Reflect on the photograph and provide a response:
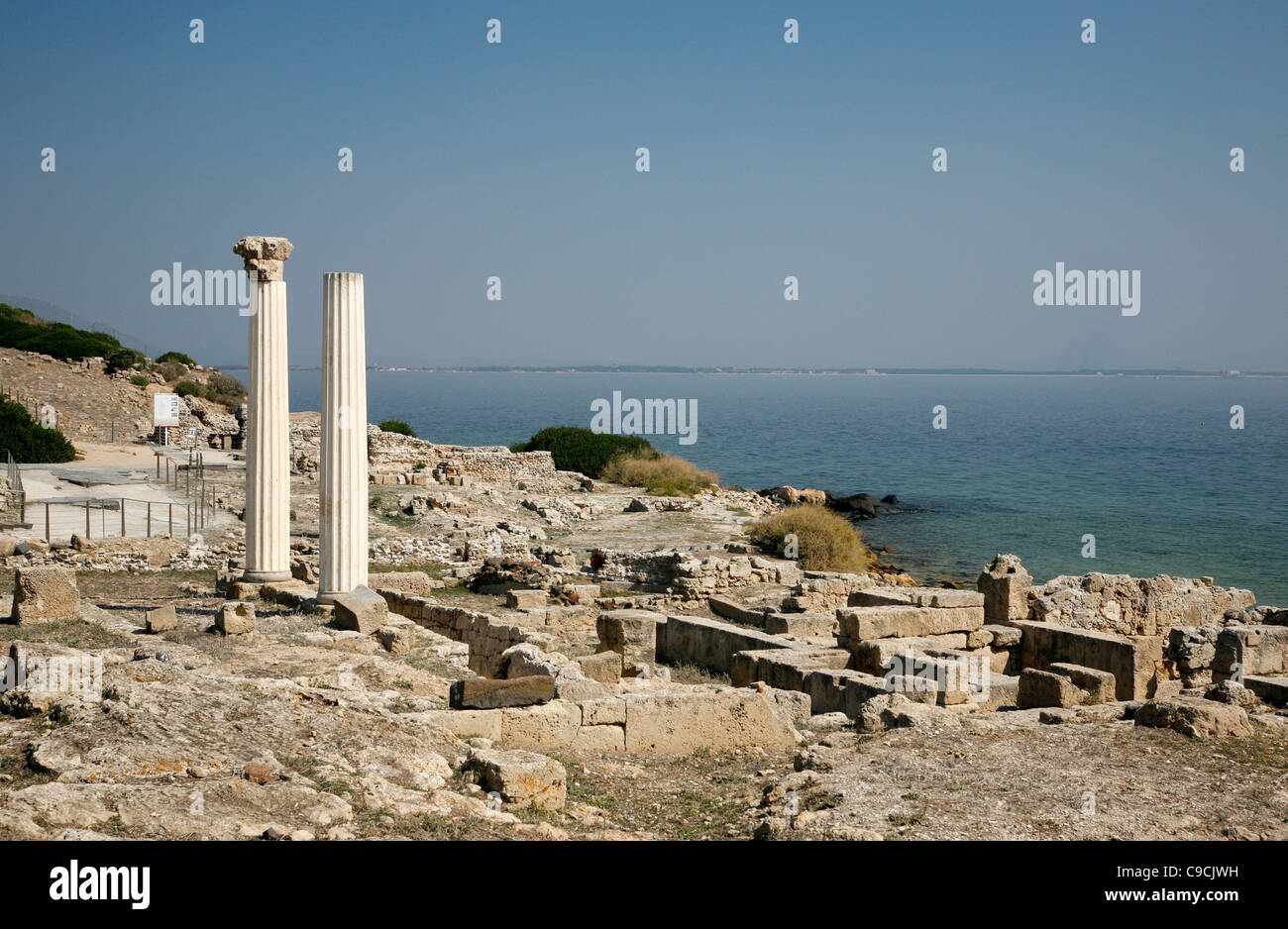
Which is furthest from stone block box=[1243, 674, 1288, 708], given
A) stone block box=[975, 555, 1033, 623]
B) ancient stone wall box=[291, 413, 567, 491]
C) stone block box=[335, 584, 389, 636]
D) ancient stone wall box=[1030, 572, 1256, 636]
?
ancient stone wall box=[291, 413, 567, 491]

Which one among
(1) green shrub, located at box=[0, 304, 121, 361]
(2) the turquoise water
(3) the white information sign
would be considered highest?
(1) green shrub, located at box=[0, 304, 121, 361]

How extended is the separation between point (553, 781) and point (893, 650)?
6.78m

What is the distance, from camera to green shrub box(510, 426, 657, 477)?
44625 millimetres

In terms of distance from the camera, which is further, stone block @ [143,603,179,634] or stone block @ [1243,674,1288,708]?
stone block @ [143,603,179,634]

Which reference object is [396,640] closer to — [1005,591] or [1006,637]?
[1006,637]

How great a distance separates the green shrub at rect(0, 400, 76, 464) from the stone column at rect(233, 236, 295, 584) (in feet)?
66.9

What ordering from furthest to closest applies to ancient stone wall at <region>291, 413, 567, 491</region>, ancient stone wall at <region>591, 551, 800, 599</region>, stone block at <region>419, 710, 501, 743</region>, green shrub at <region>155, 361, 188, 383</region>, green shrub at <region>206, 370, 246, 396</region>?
green shrub at <region>206, 370, 246, 396</region>
green shrub at <region>155, 361, 188, 383</region>
ancient stone wall at <region>291, 413, 567, 491</region>
ancient stone wall at <region>591, 551, 800, 599</region>
stone block at <region>419, 710, 501, 743</region>

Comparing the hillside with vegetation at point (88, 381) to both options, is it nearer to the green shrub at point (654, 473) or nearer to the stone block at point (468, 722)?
the green shrub at point (654, 473)

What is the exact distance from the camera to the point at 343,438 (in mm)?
14094

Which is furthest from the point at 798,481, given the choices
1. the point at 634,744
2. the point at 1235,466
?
the point at 634,744

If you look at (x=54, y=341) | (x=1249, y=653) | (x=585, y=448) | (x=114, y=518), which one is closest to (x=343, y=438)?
(x=1249, y=653)

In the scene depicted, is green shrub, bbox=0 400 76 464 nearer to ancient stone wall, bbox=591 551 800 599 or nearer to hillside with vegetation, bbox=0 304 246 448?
hillside with vegetation, bbox=0 304 246 448

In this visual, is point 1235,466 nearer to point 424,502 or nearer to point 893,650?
point 424,502
